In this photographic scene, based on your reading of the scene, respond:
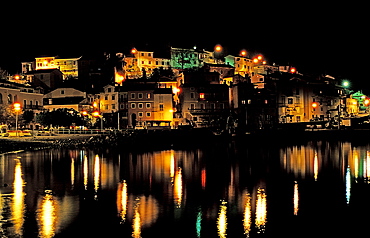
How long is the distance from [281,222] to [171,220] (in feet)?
12.2

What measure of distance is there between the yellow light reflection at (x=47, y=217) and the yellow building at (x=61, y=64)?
6988cm

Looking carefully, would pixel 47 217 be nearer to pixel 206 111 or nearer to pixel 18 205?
pixel 18 205

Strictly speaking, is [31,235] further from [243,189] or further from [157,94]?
[157,94]

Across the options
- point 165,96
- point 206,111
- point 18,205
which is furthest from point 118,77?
point 18,205

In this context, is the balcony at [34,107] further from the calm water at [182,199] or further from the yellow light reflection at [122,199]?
the yellow light reflection at [122,199]

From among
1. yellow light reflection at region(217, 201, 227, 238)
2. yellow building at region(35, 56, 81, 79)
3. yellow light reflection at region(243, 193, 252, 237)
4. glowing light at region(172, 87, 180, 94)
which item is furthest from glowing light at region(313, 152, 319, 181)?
yellow building at region(35, 56, 81, 79)

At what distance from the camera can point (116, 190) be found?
2067cm

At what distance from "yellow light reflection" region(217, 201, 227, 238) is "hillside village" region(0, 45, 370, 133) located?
4314cm

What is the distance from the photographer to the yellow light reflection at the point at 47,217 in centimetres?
1334

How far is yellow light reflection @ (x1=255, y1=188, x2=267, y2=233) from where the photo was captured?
14117mm

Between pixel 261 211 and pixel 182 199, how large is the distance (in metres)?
3.80

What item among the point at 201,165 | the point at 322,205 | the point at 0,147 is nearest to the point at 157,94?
the point at 0,147

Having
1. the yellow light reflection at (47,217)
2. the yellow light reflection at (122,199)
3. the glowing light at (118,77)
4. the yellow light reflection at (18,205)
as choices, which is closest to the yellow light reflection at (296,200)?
the yellow light reflection at (122,199)

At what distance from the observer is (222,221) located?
1466 cm
